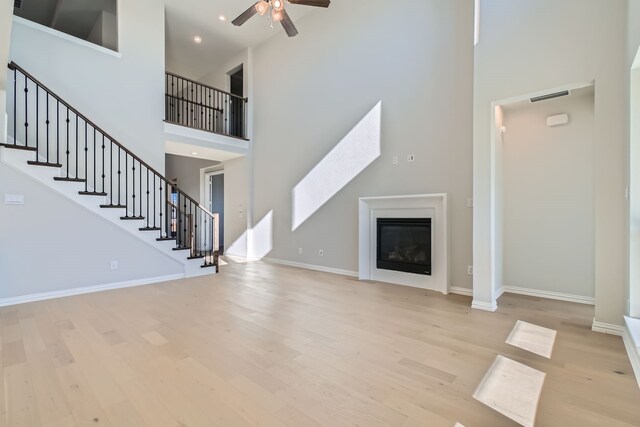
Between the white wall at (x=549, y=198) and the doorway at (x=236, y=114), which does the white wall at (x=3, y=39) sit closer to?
the doorway at (x=236, y=114)

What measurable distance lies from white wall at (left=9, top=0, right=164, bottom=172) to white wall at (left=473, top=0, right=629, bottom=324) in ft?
18.7

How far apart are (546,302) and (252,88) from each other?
7202 millimetres

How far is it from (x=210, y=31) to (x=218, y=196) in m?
4.28

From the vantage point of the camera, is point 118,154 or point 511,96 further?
point 118,154

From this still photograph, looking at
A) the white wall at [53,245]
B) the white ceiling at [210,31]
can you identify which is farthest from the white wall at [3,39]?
the white ceiling at [210,31]

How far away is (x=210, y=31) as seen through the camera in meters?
6.76

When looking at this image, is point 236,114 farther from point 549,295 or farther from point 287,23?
point 549,295

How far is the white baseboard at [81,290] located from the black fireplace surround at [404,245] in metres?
3.46

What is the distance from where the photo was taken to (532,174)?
3.89m

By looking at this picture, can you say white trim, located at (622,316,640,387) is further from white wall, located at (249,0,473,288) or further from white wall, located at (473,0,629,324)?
white wall, located at (249,0,473,288)

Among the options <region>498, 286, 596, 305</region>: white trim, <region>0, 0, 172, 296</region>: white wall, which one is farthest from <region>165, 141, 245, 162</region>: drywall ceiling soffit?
<region>498, 286, 596, 305</region>: white trim

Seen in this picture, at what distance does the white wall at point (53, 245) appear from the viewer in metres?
3.54

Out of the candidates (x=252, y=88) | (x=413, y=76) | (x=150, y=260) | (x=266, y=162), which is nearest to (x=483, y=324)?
(x=413, y=76)

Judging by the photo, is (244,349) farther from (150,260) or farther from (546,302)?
(546,302)
